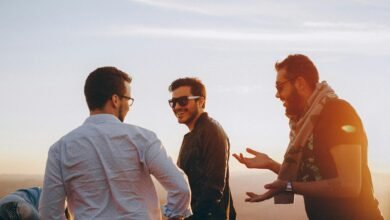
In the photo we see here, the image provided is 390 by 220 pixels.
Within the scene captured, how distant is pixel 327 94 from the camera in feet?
15.5

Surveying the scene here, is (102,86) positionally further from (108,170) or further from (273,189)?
(273,189)

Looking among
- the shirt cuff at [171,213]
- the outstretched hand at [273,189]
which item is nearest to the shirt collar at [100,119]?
the shirt cuff at [171,213]

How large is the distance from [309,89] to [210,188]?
1741mm

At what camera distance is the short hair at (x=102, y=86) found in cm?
444

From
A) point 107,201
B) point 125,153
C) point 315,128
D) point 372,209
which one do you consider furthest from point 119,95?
point 372,209

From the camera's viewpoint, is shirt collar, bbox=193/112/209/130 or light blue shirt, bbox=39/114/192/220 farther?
shirt collar, bbox=193/112/209/130

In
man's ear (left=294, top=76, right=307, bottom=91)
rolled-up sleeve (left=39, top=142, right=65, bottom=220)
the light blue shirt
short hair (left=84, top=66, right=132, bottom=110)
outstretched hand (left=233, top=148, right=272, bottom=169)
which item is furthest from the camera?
outstretched hand (left=233, top=148, right=272, bottom=169)

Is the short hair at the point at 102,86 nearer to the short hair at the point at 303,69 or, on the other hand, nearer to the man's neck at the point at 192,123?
the short hair at the point at 303,69

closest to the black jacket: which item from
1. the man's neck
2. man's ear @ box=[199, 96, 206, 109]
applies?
the man's neck

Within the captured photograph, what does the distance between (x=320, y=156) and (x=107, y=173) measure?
1.59 m

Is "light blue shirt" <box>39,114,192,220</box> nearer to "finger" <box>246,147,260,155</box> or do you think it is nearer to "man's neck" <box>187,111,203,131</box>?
"finger" <box>246,147,260,155</box>

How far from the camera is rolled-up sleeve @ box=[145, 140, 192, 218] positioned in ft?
13.9

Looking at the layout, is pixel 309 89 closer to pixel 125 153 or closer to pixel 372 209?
pixel 372 209

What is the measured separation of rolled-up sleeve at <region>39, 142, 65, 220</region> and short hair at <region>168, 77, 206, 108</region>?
10.7 feet
